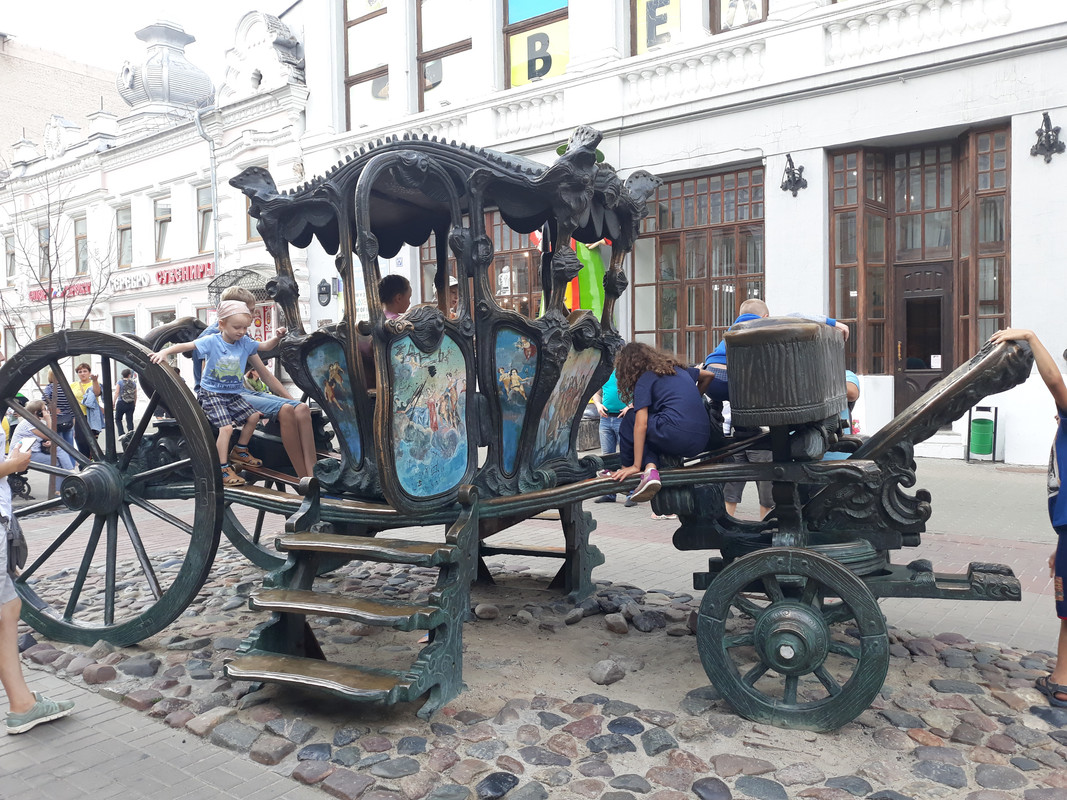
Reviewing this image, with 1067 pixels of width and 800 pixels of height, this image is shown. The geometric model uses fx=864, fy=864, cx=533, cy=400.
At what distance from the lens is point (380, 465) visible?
3875 millimetres

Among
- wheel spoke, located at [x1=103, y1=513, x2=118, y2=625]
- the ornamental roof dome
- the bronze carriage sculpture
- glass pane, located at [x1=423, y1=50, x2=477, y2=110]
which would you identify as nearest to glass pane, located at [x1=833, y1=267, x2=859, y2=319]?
glass pane, located at [x1=423, y1=50, x2=477, y2=110]

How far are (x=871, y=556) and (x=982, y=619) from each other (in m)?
1.75

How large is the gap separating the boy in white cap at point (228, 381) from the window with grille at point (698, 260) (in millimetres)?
9054

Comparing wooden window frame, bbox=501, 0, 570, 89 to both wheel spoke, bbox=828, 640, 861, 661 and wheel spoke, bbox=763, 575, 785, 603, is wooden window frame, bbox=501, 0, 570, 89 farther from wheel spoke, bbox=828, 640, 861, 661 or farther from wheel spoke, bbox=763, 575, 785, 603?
wheel spoke, bbox=828, 640, 861, 661

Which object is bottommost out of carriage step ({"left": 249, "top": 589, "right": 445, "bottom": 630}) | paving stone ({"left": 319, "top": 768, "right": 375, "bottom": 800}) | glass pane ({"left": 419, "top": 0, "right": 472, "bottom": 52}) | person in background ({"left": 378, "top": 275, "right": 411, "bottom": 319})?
paving stone ({"left": 319, "top": 768, "right": 375, "bottom": 800})

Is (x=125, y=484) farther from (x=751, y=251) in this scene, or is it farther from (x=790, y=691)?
(x=751, y=251)

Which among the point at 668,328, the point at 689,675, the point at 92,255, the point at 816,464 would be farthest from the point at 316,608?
the point at 92,255

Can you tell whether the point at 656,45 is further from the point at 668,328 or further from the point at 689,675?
the point at 689,675

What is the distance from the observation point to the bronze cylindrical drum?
3.39m

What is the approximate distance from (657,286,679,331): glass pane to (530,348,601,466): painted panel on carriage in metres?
9.24

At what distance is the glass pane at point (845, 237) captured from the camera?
11859 millimetres

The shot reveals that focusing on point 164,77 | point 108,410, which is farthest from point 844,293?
point 164,77

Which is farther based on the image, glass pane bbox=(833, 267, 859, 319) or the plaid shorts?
glass pane bbox=(833, 267, 859, 319)

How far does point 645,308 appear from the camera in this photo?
14.1 meters
